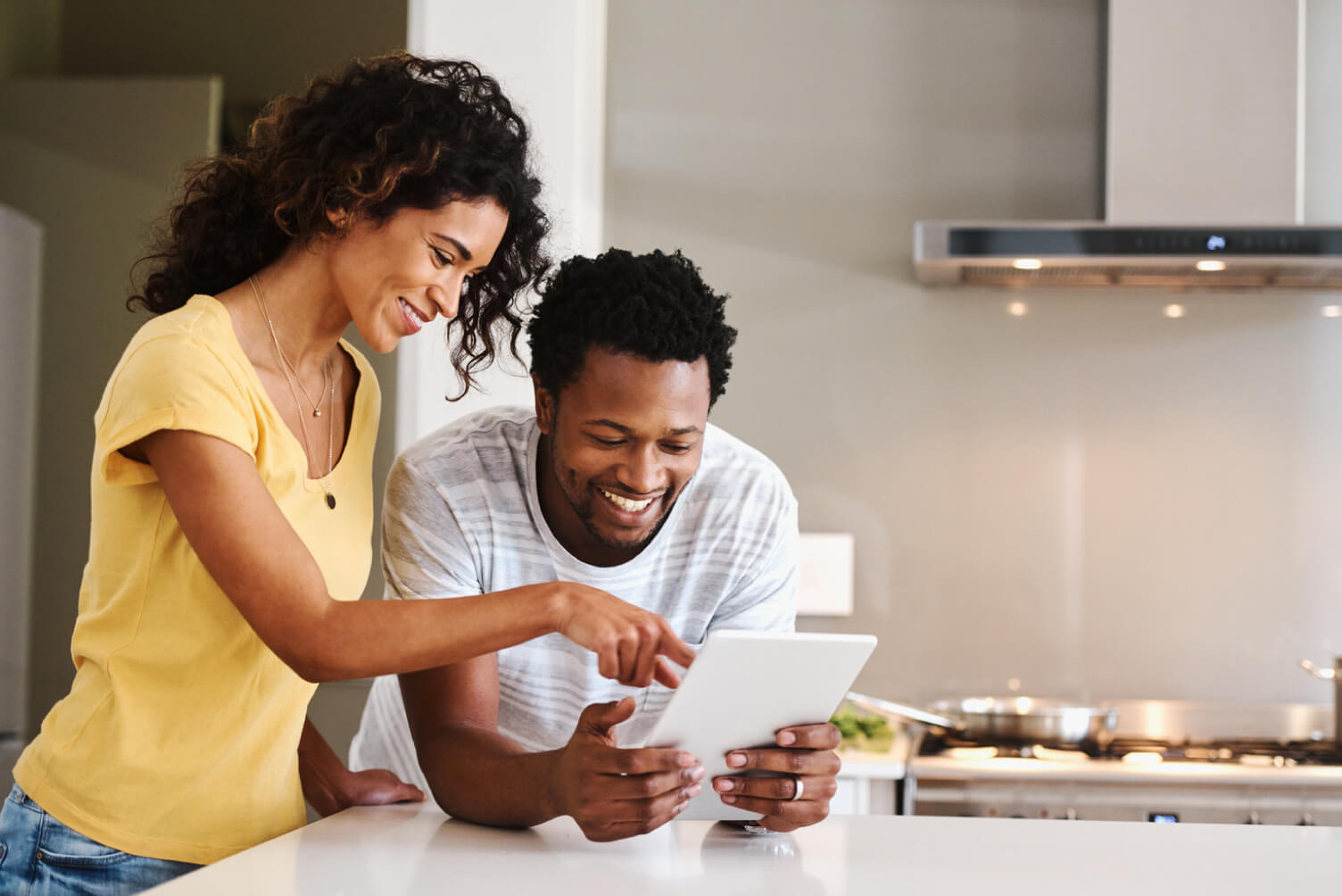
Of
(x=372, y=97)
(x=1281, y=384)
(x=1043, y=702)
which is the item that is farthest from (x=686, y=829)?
(x=1281, y=384)

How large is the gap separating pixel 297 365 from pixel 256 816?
0.45 metres

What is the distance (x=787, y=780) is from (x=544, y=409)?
0.53 metres

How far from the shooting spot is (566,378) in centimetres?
140

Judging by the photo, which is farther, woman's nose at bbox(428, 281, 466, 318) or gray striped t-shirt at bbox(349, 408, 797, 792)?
gray striped t-shirt at bbox(349, 408, 797, 792)

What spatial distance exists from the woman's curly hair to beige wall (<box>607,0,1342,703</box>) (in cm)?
164

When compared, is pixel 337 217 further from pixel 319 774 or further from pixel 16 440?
pixel 16 440

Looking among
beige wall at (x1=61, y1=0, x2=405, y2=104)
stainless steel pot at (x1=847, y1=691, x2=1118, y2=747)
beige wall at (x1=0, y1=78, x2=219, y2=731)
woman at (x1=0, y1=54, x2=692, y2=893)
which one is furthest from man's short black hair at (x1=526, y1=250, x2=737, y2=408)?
beige wall at (x1=61, y1=0, x2=405, y2=104)

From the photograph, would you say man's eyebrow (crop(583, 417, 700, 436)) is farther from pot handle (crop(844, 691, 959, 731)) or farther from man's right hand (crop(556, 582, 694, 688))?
pot handle (crop(844, 691, 959, 731))

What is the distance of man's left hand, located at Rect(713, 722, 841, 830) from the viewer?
3.79ft

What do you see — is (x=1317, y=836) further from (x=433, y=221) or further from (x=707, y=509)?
(x=433, y=221)

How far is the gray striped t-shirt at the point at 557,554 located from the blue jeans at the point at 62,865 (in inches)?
15.9

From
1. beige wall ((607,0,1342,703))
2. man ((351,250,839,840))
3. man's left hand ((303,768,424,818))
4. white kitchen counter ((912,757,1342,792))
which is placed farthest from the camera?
beige wall ((607,0,1342,703))

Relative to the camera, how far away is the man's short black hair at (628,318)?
134cm

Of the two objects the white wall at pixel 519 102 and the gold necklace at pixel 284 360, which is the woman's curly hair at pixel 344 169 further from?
the white wall at pixel 519 102
